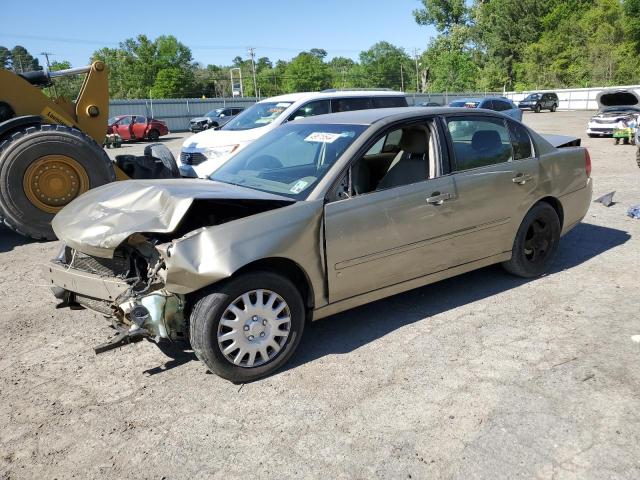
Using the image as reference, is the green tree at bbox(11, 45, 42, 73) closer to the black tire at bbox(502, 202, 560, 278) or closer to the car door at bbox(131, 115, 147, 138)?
the car door at bbox(131, 115, 147, 138)

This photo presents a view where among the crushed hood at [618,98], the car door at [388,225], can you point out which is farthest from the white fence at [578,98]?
the car door at [388,225]

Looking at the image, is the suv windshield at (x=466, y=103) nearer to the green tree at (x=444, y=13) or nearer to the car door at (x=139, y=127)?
the car door at (x=139, y=127)

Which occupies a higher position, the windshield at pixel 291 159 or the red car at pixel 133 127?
the red car at pixel 133 127

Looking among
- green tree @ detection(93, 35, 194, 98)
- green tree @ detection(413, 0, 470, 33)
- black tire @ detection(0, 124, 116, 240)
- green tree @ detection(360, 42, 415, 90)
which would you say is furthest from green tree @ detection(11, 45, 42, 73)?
black tire @ detection(0, 124, 116, 240)

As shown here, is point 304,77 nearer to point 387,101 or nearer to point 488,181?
point 387,101

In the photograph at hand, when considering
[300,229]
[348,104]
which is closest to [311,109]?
[348,104]

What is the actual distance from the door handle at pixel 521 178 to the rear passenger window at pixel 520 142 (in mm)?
182

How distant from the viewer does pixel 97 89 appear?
8.53 metres

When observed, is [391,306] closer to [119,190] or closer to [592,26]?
[119,190]

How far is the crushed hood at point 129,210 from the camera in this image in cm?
342

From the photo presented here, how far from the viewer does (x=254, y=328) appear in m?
3.43

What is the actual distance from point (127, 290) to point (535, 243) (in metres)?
3.68

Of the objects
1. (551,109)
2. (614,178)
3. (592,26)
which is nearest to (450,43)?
(592,26)

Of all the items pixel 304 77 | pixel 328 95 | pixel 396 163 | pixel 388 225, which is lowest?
pixel 388 225
